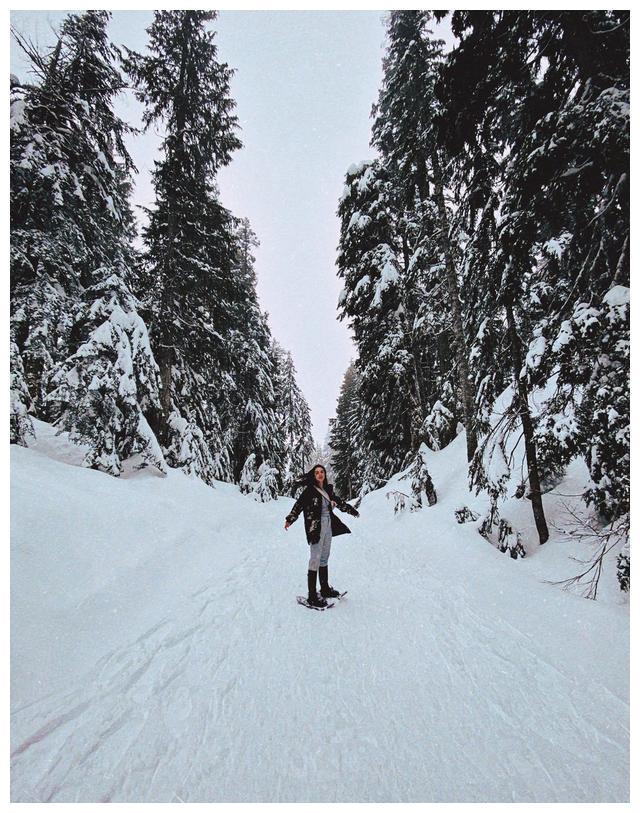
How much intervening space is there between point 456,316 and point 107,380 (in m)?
10.3

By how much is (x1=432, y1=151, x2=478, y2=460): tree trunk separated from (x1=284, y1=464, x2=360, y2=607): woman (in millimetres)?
6962

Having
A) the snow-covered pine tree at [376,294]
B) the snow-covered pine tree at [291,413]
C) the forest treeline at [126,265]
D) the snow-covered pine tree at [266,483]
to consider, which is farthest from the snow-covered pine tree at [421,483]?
the snow-covered pine tree at [291,413]

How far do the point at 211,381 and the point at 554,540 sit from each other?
1252 centimetres

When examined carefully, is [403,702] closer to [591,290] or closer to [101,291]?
[591,290]

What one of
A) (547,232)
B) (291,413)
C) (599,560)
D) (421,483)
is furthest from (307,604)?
(291,413)

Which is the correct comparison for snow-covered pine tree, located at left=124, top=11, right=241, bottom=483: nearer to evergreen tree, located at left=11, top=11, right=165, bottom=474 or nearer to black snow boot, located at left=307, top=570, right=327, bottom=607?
evergreen tree, located at left=11, top=11, right=165, bottom=474

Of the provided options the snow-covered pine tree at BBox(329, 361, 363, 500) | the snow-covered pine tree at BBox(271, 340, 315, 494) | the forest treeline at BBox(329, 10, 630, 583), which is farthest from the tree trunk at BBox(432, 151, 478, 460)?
the snow-covered pine tree at BBox(329, 361, 363, 500)

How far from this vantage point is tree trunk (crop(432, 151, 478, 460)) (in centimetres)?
1067

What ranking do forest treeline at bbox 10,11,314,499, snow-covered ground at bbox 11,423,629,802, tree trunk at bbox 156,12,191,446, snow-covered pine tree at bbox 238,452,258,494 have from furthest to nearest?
snow-covered pine tree at bbox 238,452,258,494 < tree trunk at bbox 156,12,191,446 < forest treeline at bbox 10,11,314,499 < snow-covered ground at bbox 11,423,629,802

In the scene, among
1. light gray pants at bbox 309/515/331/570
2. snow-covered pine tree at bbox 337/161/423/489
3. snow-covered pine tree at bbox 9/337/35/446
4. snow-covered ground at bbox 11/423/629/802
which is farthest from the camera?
snow-covered pine tree at bbox 337/161/423/489

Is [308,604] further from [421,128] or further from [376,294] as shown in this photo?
[421,128]
